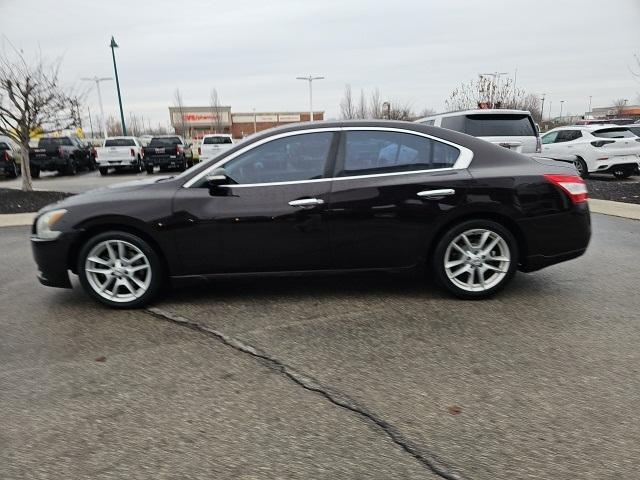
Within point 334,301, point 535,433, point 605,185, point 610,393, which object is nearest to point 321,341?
point 334,301

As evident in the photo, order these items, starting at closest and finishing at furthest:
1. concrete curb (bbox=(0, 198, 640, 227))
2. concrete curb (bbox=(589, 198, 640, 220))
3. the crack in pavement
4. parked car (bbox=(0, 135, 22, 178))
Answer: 1. the crack in pavement
2. concrete curb (bbox=(589, 198, 640, 220))
3. concrete curb (bbox=(0, 198, 640, 227))
4. parked car (bbox=(0, 135, 22, 178))

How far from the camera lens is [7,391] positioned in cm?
320

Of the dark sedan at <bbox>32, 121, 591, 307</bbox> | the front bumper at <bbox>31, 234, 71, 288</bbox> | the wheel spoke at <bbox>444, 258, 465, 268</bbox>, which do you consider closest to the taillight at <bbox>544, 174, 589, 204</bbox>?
the dark sedan at <bbox>32, 121, 591, 307</bbox>

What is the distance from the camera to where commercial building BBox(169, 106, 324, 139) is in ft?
231

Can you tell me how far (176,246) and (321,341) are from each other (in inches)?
61.7

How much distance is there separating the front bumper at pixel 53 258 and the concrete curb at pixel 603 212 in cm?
519

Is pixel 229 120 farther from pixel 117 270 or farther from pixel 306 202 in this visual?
pixel 306 202

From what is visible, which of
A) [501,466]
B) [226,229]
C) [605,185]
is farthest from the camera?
[605,185]

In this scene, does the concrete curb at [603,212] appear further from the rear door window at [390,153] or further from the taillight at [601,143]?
the rear door window at [390,153]

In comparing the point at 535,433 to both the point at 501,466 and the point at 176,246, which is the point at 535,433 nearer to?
the point at 501,466

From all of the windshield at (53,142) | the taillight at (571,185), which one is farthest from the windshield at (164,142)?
the taillight at (571,185)

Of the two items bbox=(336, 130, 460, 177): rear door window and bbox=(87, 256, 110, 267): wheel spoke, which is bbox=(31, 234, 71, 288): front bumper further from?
bbox=(336, 130, 460, 177): rear door window

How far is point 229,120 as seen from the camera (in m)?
73.5

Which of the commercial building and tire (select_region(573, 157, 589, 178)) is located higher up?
the commercial building
